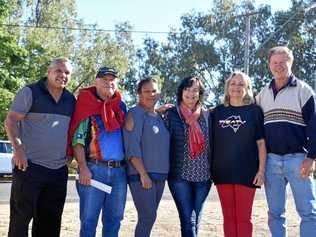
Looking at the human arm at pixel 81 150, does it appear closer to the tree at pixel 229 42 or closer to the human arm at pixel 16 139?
the human arm at pixel 16 139

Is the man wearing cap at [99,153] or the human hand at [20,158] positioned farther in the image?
the man wearing cap at [99,153]

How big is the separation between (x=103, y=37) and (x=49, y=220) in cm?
2773

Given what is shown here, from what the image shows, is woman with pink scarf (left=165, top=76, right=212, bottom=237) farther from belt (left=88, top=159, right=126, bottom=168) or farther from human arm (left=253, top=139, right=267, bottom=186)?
belt (left=88, top=159, right=126, bottom=168)

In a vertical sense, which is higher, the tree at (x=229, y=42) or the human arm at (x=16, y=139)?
the tree at (x=229, y=42)

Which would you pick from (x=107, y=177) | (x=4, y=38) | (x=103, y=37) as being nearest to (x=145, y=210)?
(x=107, y=177)

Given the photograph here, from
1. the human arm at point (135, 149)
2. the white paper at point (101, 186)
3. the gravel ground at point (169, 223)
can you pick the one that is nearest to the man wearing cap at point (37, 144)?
the white paper at point (101, 186)

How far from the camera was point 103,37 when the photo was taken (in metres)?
33.0

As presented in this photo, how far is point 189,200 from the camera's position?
19.8 feet

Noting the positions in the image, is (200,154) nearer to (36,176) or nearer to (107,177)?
(107,177)

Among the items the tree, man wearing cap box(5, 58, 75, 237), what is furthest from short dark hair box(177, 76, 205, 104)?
the tree

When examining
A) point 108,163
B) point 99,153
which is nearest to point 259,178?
point 108,163

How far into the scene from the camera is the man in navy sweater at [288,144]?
5730mm

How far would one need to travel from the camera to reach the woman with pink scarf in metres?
6.00

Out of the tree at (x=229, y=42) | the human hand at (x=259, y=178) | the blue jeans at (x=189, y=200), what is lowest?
the blue jeans at (x=189, y=200)
